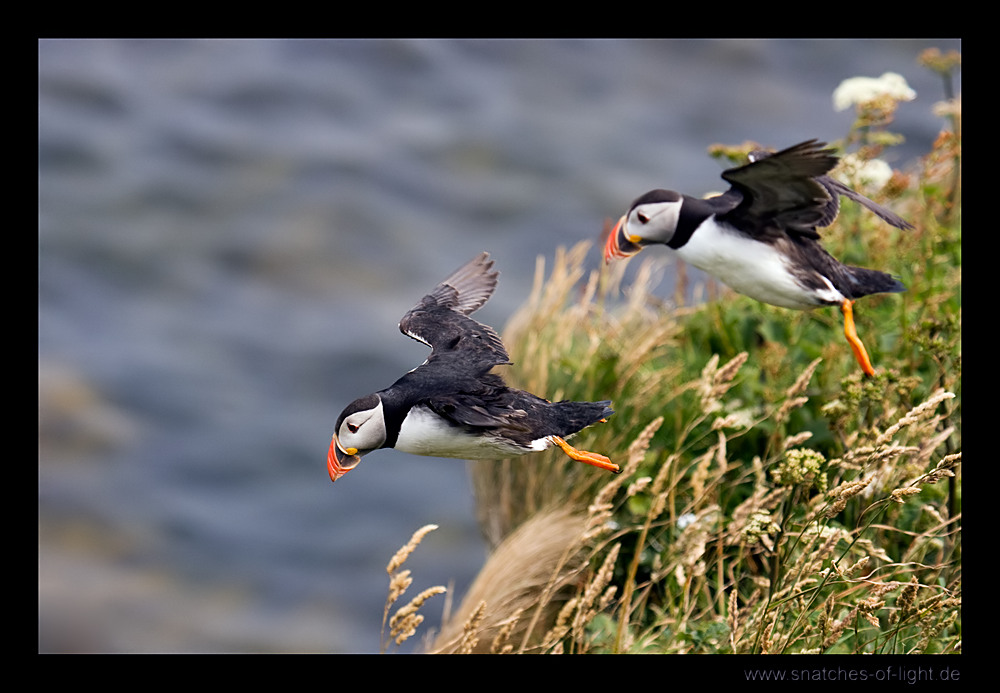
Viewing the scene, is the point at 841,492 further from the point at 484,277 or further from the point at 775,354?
the point at 775,354

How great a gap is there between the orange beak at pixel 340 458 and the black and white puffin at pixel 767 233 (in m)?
0.59

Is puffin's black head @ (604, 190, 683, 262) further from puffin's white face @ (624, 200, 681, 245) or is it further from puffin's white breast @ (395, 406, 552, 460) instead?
puffin's white breast @ (395, 406, 552, 460)

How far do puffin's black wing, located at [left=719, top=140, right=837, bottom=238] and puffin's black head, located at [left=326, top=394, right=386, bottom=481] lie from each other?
0.84 metres

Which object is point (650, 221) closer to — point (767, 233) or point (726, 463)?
point (767, 233)

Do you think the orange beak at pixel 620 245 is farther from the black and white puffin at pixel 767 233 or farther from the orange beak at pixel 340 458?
the orange beak at pixel 340 458

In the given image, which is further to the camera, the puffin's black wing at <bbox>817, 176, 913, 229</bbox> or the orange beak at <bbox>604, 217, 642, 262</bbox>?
the puffin's black wing at <bbox>817, 176, 913, 229</bbox>

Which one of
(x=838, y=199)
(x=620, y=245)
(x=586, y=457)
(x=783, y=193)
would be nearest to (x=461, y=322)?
(x=620, y=245)

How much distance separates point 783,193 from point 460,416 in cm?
84

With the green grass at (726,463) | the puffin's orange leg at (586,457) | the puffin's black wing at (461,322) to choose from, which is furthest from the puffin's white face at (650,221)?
the green grass at (726,463)

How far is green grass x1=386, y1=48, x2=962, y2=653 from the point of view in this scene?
3.56 metres

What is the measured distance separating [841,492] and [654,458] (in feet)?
9.23

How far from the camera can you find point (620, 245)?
1780mm

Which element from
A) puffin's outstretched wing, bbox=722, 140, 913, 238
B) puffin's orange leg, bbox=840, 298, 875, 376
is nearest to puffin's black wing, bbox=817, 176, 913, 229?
puffin's outstretched wing, bbox=722, 140, 913, 238
